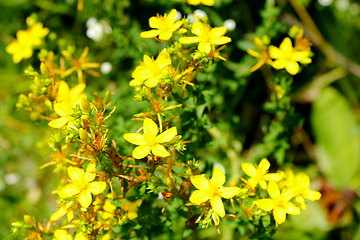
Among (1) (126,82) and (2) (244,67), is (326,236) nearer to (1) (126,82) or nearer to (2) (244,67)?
(2) (244,67)

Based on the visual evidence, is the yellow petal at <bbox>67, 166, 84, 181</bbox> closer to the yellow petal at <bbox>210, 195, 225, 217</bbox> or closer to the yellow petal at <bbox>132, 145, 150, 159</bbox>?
the yellow petal at <bbox>132, 145, 150, 159</bbox>

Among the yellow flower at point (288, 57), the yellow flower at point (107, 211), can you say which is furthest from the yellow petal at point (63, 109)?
the yellow flower at point (288, 57)

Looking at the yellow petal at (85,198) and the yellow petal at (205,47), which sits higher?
the yellow petal at (205,47)

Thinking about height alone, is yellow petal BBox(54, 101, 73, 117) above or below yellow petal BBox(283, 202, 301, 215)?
above

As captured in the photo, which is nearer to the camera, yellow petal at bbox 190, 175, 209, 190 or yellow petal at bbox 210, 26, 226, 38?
yellow petal at bbox 190, 175, 209, 190

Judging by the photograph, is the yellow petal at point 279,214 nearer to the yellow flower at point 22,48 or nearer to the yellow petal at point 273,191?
the yellow petal at point 273,191

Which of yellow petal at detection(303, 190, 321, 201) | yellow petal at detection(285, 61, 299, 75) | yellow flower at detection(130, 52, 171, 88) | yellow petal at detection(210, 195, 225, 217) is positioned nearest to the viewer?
yellow petal at detection(210, 195, 225, 217)

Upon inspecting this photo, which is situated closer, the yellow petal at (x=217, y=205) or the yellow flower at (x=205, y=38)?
the yellow petal at (x=217, y=205)

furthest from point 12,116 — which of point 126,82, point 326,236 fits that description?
point 326,236

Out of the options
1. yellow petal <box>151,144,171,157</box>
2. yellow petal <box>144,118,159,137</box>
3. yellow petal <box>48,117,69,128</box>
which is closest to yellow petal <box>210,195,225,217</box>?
yellow petal <box>151,144,171,157</box>
